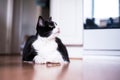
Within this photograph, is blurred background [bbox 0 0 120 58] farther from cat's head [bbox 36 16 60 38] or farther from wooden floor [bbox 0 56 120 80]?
wooden floor [bbox 0 56 120 80]

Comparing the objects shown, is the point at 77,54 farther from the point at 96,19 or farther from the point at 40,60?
the point at 40,60

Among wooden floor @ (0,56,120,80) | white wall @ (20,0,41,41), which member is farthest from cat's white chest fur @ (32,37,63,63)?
white wall @ (20,0,41,41)

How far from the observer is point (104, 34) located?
8.22 feet

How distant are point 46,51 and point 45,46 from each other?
0.04 m

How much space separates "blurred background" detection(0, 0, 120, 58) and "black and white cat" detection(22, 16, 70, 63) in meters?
0.73

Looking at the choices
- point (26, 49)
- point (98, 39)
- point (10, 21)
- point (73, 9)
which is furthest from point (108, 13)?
point (26, 49)

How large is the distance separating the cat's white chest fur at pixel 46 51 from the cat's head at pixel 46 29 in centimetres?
4

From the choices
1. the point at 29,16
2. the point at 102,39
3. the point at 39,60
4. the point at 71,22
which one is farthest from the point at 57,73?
the point at 29,16

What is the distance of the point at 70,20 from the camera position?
91.2 inches

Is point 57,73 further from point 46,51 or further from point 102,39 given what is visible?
point 102,39

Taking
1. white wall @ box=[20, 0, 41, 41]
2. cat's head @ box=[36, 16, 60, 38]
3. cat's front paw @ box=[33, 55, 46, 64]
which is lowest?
cat's front paw @ box=[33, 55, 46, 64]

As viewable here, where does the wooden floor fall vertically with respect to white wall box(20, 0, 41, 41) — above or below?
below

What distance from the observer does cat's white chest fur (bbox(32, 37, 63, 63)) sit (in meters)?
1.50

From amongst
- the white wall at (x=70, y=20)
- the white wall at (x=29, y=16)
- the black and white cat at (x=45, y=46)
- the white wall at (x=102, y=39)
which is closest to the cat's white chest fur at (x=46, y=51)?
the black and white cat at (x=45, y=46)
